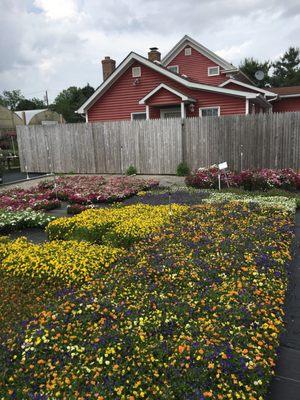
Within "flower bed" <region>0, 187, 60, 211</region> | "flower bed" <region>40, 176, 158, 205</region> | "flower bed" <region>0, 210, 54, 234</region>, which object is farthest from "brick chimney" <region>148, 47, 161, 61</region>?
"flower bed" <region>0, 210, 54, 234</region>

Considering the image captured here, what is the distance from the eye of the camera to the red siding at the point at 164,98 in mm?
16531

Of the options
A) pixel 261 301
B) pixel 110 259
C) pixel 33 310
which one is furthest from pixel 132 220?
pixel 261 301

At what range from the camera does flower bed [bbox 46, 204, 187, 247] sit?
19.2 ft

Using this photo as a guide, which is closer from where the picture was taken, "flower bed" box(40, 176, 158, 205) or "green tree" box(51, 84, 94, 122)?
"flower bed" box(40, 176, 158, 205)

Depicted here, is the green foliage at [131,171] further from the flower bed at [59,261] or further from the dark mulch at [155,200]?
the flower bed at [59,261]

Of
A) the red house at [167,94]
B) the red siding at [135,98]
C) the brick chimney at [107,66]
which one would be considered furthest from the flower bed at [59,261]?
the brick chimney at [107,66]

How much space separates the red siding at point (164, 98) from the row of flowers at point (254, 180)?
6319 mm

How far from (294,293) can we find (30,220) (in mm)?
5467

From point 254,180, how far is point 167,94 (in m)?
7.97

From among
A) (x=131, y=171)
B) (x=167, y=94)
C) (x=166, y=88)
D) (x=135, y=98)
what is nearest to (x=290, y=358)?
(x=131, y=171)

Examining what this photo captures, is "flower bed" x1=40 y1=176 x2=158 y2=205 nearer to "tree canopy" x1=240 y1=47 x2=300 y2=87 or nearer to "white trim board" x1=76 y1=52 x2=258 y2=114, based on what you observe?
"white trim board" x1=76 y1=52 x2=258 y2=114

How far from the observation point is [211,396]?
242 centimetres

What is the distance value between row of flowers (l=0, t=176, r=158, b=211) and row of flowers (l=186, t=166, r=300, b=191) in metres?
1.50

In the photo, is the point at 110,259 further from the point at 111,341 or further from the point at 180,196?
the point at 180,196
